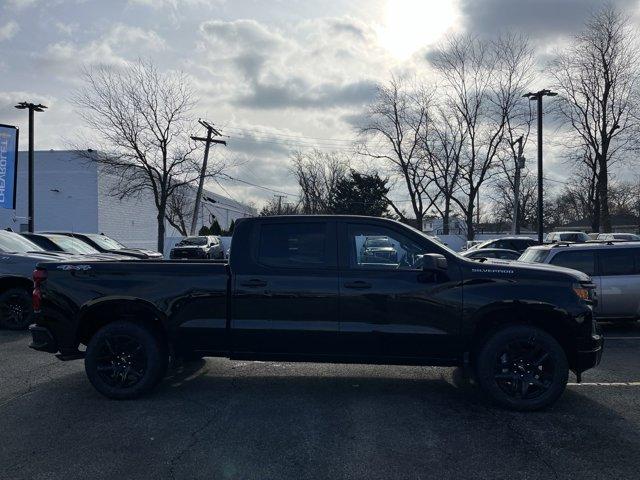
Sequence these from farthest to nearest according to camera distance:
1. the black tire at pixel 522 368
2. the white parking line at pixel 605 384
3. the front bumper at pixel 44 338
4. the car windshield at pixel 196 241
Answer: the car windshield at pixel 196 241 < the white parking line at pixel 605 384 < the front bumper at pixel 44 338 < the black tire at pixel 522 368

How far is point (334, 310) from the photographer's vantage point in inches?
216

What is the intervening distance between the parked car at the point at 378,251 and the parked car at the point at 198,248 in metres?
22.6

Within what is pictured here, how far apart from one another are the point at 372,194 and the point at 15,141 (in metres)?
37.5

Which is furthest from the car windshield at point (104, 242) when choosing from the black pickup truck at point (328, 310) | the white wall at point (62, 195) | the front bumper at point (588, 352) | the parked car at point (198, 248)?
the white wall at point (62, 195)

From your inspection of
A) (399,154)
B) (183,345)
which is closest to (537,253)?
(183,345)

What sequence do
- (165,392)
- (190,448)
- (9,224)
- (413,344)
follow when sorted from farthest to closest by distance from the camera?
(9,224) < (165,392) < (413,344) < (190,448)

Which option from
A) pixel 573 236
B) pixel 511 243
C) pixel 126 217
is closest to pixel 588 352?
pixel 511 243

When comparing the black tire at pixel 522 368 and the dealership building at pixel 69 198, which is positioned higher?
the dealership building at pixel 69 198

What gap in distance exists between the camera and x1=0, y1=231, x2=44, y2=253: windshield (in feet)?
34.4

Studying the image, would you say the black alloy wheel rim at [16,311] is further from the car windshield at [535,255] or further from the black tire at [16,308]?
the car windshield at [535,255]

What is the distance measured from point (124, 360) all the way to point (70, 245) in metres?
9.56

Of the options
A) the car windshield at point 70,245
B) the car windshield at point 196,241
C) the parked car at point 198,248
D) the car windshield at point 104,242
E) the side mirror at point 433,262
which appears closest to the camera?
the side mirror at point 433,262

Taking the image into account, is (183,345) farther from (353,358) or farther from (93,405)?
(353,358)

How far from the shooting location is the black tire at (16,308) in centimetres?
991
